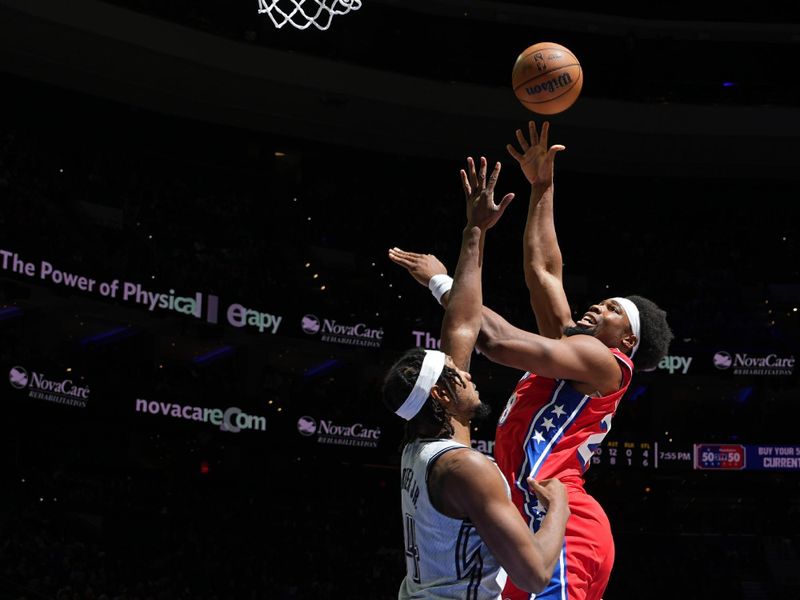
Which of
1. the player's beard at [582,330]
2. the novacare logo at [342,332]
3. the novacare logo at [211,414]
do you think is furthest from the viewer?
Answer: the novacare logo at [342,332]

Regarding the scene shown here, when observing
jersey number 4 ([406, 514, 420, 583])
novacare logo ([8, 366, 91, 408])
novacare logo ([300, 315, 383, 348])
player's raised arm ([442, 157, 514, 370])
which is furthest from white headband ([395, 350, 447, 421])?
novacare logo ([300, 315, 383, 348])

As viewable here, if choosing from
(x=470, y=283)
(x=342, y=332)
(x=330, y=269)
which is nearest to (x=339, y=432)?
(x=342, y=332)

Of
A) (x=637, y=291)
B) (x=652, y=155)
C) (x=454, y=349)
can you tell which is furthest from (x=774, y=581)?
(x=454, y=349)

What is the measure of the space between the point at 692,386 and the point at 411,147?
7826 mm

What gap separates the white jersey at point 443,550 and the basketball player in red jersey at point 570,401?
595 mm

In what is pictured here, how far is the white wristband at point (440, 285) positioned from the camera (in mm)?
4309

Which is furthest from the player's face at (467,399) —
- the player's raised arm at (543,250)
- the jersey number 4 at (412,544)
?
the player's raised arm at (543,250)

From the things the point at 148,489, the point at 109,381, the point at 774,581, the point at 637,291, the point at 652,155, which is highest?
the point at 652,155

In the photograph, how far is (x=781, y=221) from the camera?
2219 cm

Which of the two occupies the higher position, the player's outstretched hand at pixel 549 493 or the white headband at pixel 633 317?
the white headband at pixel 633 317

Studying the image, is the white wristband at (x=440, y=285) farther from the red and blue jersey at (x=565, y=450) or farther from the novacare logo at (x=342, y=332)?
the novacare logo at (x=342, y=332)

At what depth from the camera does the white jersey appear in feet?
11.0

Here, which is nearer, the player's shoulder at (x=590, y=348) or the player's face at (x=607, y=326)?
the player's shoulder at (x=590, y=348)

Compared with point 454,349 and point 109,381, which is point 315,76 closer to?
point 109,381
